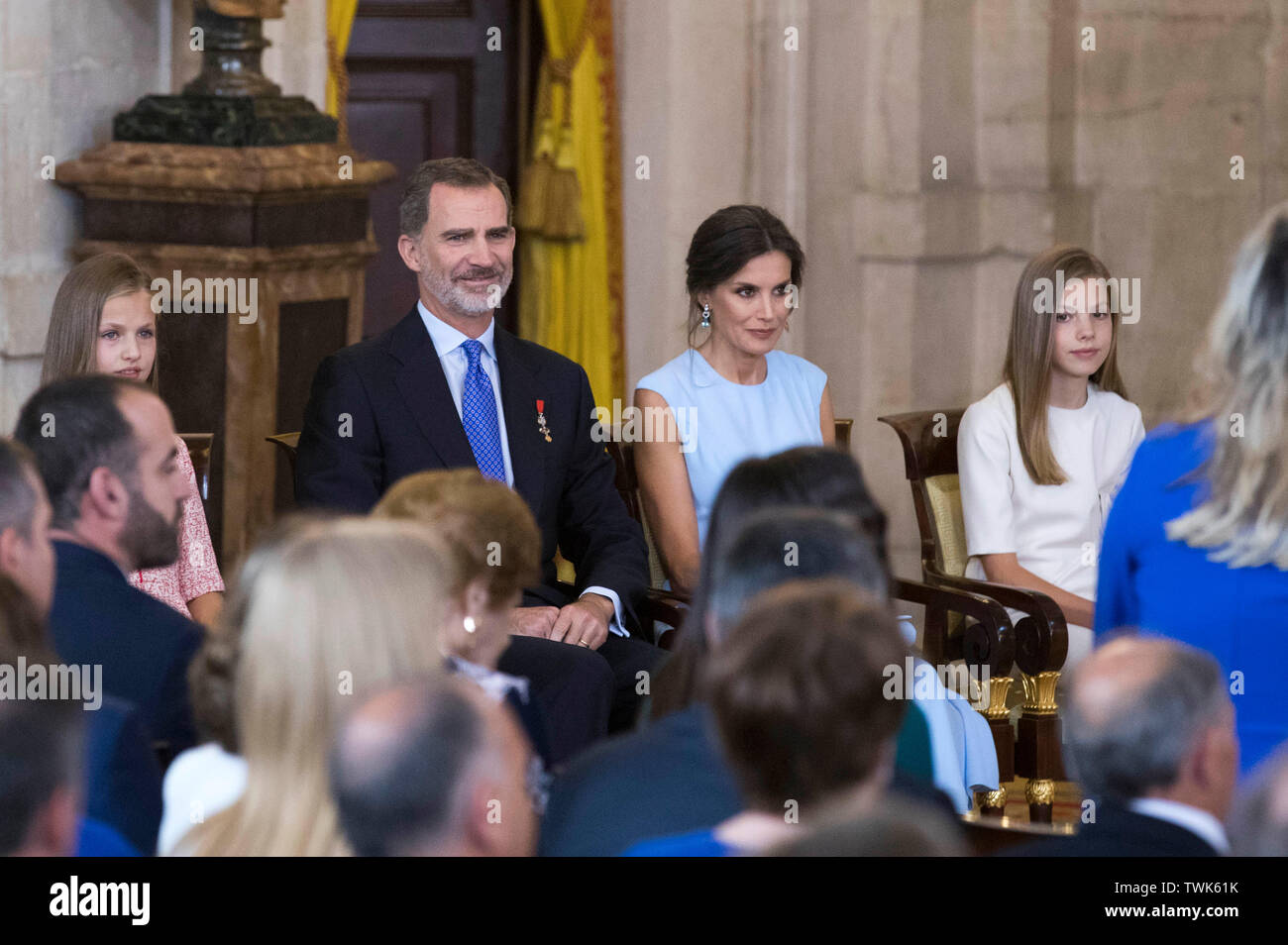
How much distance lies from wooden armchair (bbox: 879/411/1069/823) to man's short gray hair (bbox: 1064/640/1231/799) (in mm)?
1923

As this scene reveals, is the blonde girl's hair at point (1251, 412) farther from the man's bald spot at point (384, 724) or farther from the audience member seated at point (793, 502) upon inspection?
the man's bald spot at point (384, 724)

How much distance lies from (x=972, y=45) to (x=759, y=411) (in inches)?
104

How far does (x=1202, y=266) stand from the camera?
6.71 meters

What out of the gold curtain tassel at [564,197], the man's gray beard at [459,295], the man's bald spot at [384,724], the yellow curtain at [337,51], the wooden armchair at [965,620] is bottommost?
the wooden armchair at [965,620]

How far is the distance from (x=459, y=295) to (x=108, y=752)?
6.31 ft

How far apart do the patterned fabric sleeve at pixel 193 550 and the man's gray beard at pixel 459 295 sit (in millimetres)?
644

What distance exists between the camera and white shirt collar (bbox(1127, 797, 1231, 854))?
6.13ft

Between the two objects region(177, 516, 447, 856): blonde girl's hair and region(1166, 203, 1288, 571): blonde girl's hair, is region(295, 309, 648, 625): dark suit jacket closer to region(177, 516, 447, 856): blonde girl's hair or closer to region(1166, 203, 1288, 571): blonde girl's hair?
region(1166, 203, 1288, 571): blonde girl's hair

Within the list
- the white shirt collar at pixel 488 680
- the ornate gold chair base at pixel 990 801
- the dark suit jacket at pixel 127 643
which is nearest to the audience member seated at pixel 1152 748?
the white shirt collar at pixel 488 680

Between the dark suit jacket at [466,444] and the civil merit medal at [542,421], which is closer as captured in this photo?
the dark suit jacket at [466,444]

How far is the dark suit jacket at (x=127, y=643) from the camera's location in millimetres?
2588

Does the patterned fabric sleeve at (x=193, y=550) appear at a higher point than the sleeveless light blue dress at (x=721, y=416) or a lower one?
lower

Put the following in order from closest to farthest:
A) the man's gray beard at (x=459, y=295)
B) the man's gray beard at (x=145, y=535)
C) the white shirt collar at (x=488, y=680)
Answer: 1. the white shirt collar at (x=488, y=680)
2. the man's gray beard at (x=145, y=535)
3. the man's gray beard at (x=459, y=295)

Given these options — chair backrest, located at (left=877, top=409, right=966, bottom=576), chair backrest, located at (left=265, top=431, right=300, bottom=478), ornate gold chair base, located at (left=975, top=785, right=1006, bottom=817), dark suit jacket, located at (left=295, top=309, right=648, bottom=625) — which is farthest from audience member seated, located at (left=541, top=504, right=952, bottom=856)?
chair backrest, located at (left=877, top=409, right=966, bottom=576)
